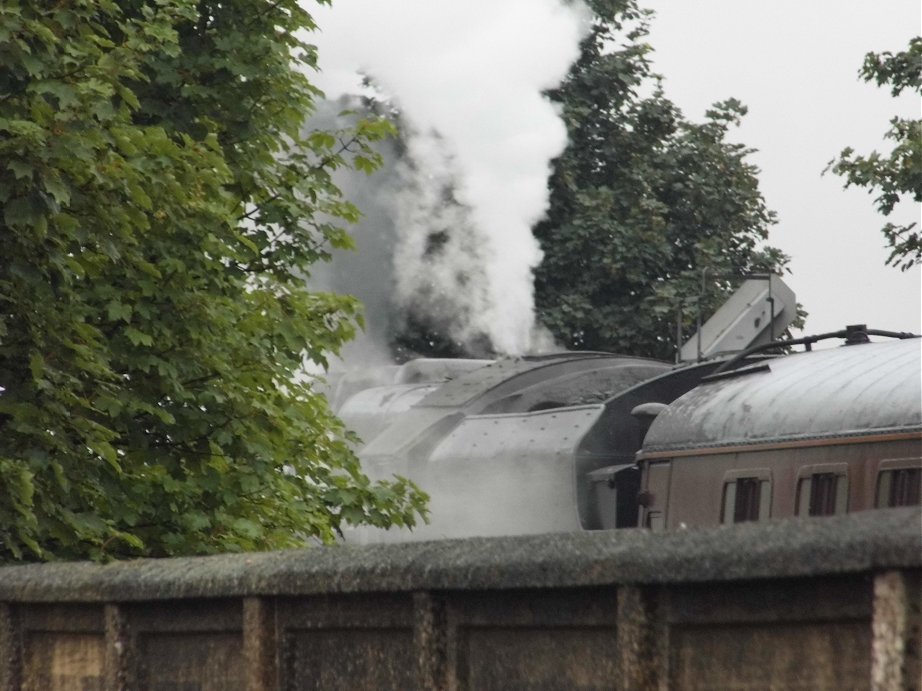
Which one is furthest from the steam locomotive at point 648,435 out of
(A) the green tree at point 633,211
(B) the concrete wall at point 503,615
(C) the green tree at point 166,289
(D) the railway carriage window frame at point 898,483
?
(A) the green tree at point 633,211

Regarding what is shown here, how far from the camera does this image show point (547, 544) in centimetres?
404

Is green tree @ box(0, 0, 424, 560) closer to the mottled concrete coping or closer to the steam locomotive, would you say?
the steam locomotive

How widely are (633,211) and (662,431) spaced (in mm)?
24450

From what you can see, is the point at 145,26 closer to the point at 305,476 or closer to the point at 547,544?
the point at 305,476

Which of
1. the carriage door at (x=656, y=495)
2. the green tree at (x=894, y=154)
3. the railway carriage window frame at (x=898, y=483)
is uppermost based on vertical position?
the green tree at (x=894, y=154)

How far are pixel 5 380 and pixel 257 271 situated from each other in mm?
4003

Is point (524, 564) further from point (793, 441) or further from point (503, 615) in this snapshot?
point (793, 441)

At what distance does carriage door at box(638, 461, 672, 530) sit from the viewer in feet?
42.8

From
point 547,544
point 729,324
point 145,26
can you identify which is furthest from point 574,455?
point 547,544

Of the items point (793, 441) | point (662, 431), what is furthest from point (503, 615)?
point (662, 431)

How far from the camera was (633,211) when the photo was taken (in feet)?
123

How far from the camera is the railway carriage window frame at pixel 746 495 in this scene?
37.9ft

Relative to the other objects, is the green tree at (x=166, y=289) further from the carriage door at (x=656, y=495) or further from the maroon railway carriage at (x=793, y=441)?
the maroon railway carriage at (x=793, y=441)

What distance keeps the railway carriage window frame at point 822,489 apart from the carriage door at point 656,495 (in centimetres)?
192
